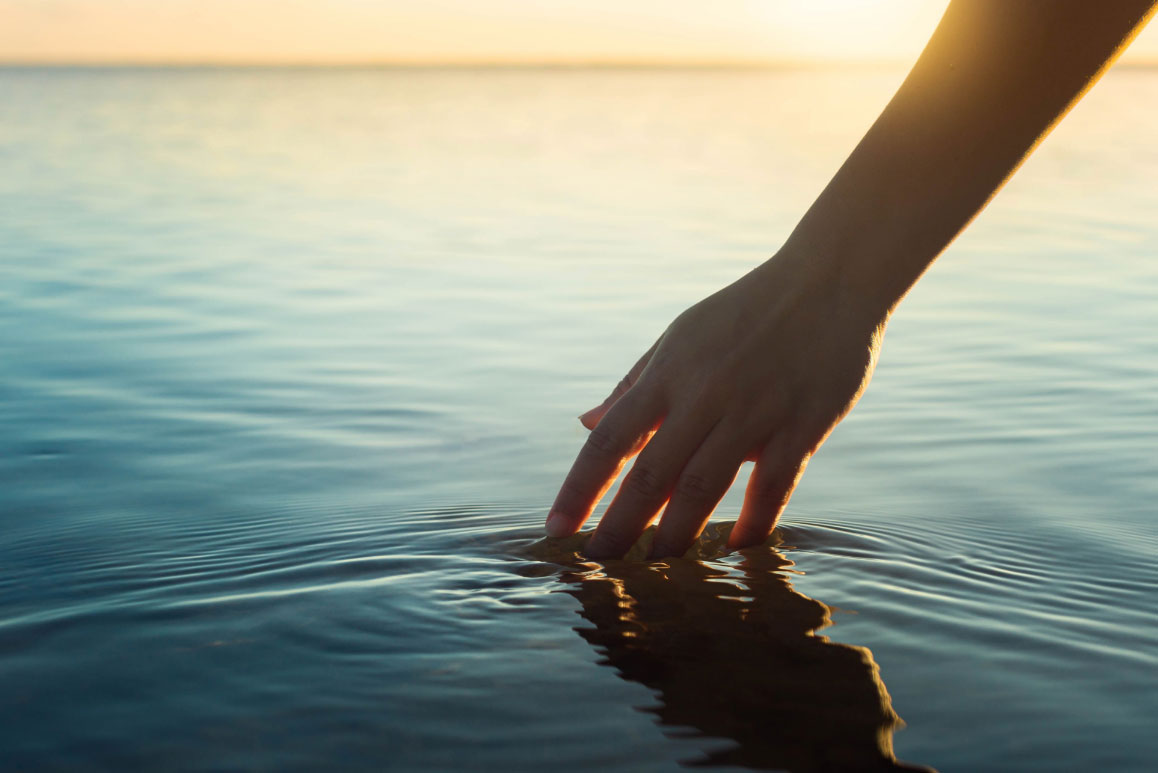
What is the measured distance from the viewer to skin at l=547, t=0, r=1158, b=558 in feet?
4.96

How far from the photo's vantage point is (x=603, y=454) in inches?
68.6

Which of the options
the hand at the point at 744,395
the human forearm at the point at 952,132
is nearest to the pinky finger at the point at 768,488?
the hand at the point at 744,395

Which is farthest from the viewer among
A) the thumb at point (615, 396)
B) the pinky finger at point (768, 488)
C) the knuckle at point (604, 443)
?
the thumb at point (615, 396)

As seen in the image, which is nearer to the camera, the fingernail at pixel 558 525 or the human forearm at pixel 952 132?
the human forearm at pixel 952 132

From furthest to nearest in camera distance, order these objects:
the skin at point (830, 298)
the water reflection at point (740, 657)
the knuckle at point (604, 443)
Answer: the knuckle at point (604, 443) < the skin at point (830, 298) < the water reflection at point (740, 657)

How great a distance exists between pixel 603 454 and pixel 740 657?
1.27 feet

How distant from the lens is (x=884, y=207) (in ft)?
5.31

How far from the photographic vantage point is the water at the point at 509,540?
1.42 metres

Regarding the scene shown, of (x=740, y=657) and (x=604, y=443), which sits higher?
(x=604, y=443)

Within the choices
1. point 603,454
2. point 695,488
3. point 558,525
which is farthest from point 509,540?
point 695,488

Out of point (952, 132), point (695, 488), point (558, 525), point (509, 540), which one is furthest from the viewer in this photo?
point (509, 540)

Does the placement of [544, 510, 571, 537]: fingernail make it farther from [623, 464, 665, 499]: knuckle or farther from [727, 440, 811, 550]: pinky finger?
[727, 440, 811, 550]: pinky finger

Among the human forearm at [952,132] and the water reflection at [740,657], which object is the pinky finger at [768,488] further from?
the human forearm at [952,132]

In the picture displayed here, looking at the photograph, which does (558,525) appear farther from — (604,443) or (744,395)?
(744,395)
